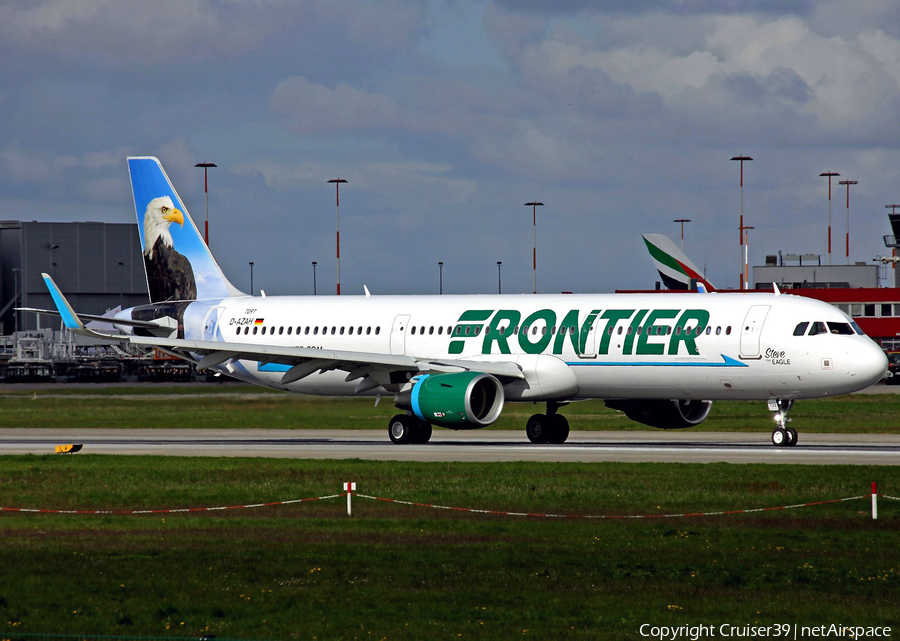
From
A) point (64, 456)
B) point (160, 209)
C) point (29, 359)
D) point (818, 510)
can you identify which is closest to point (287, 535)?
point (818, 510)

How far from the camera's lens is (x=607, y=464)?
30.0 metres

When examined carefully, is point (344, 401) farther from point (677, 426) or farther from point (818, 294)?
point (818, 294)

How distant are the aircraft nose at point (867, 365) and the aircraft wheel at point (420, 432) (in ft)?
42.9

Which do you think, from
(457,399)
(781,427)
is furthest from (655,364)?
(457,399)

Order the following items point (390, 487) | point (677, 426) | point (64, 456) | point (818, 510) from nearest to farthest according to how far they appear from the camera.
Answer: point (818, 510) < point (390, 487) < point (64, 456) < point (677, 426)

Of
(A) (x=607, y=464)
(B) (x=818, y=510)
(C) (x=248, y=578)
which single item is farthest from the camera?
(A) (x=607, y=464)

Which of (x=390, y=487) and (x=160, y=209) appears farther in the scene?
(x=160, y=209)

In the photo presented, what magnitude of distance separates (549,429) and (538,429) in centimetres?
38

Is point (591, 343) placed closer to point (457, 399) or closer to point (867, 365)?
point (457, 399)

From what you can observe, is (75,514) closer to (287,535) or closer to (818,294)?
(287,535)

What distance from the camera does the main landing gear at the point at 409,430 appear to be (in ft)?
129

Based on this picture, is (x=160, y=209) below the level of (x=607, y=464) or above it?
above

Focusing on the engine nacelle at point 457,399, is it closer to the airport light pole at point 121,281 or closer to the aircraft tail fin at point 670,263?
the aircraft tail fin at point 670,263

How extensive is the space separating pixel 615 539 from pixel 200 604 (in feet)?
23.8
